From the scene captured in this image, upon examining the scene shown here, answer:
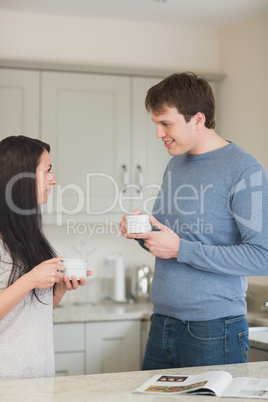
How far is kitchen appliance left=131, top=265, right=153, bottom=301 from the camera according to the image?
3.89 m

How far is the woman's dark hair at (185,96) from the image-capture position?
2.08 meters

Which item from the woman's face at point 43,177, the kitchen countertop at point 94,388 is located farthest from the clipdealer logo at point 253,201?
the woman's face at point 43,177

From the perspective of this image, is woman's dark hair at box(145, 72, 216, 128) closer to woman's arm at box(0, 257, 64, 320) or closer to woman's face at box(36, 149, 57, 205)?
woman's face at box(36, 149, 57, 205)

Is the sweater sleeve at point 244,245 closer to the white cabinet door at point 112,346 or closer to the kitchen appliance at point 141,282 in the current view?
the white cabinet door at point 112,346

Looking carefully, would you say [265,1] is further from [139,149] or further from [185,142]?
[185,142]

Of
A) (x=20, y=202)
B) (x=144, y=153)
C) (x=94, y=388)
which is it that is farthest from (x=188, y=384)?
(x=144, y=153)

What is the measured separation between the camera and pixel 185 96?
81.9 inches

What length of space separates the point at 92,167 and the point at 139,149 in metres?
0.33

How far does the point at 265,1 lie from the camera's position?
11.0 ft

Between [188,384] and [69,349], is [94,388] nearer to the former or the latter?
[188,384]

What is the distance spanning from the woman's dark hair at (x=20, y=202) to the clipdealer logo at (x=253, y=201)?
0.65m

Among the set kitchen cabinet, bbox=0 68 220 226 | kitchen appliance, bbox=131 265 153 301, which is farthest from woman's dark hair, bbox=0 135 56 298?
kitchen appliance, bbox=131 265 153 301

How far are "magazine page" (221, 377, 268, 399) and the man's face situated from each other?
0.84 meters

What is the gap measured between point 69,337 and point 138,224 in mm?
1495
